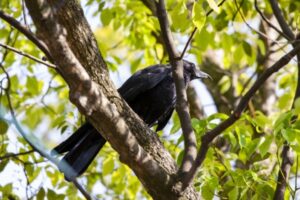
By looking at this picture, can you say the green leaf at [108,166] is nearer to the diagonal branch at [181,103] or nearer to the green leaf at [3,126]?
the green leaf at [3,126]

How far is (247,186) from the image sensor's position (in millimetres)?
3508

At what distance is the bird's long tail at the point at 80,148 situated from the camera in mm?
3938

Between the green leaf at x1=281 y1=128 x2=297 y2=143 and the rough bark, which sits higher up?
the rough bark

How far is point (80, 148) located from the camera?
4070mm

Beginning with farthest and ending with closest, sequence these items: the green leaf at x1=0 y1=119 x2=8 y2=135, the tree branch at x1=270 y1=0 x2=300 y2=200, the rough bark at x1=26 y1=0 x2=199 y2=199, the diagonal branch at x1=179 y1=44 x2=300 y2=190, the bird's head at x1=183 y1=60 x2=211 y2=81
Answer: the bird's head at x1=183 y1=60 x2=211 y2=81 < the green leaf at x1=0 y1=119 x2=8 y2=135 < the tree branch at x1=270 y1=0 x2=300 y2=200 < the diagonal branch at x1=179 y1=44 x2=300 y2=190 < the rough bark at x1=26 y1=0 x2=199 y2=199

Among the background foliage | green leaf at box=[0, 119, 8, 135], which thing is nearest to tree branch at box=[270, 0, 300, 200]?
the background foliage

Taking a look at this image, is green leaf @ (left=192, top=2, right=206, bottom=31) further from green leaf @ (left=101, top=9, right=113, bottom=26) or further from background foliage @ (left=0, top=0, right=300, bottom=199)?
green leaf @ (left=101, top=9, right=113, bottom=26)

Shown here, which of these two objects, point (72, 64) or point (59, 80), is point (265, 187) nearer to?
point (72, 64)

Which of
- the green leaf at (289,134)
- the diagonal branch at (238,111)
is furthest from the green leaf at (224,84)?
the diagonal branch at (238,111)

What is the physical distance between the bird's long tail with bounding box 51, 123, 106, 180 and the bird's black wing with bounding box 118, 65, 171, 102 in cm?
52

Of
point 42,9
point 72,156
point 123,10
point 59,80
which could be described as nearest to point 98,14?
point 123,10

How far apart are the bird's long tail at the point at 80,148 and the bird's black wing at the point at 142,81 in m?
0.52

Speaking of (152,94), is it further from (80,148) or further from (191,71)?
(80,148)

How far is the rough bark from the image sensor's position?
2600mm
